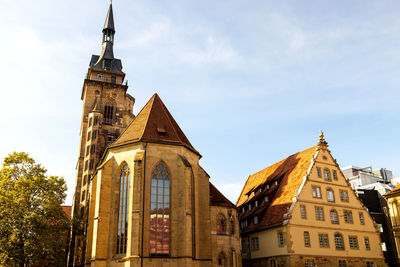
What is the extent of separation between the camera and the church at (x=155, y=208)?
99.0ft

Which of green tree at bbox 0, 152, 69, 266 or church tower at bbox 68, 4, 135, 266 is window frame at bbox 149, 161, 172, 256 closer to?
green tree at bbox 0, 152, 69, 266

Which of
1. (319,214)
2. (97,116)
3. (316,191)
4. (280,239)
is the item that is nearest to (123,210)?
(280,239)

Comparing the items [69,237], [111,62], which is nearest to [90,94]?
[111,62]

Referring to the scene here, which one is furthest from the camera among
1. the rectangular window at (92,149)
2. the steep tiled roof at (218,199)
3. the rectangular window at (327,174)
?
the rectangular window at (92,149)

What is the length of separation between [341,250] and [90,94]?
38362mm

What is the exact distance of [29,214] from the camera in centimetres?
3269

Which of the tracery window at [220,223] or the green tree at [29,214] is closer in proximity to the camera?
the green tree at [29,214]

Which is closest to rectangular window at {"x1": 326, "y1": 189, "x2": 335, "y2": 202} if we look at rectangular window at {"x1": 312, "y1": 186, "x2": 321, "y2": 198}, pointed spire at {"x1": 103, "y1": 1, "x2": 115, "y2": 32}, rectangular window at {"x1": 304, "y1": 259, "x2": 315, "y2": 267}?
rectangular window at {"x1": 312, "y1": 186, "x2": 321, "y2": 198}

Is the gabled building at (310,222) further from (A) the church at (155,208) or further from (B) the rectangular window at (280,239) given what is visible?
(A) the church at (155,208)

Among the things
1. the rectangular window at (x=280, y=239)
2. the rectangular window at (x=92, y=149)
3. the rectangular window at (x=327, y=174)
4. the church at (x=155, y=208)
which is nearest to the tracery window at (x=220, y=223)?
the church at (x=155, y=208)

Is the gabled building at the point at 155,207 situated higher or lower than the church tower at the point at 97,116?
lower

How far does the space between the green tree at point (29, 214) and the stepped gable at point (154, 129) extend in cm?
733

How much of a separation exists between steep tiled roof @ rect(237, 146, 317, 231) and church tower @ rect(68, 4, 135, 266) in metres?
19.4

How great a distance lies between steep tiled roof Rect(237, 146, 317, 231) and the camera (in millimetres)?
39625
